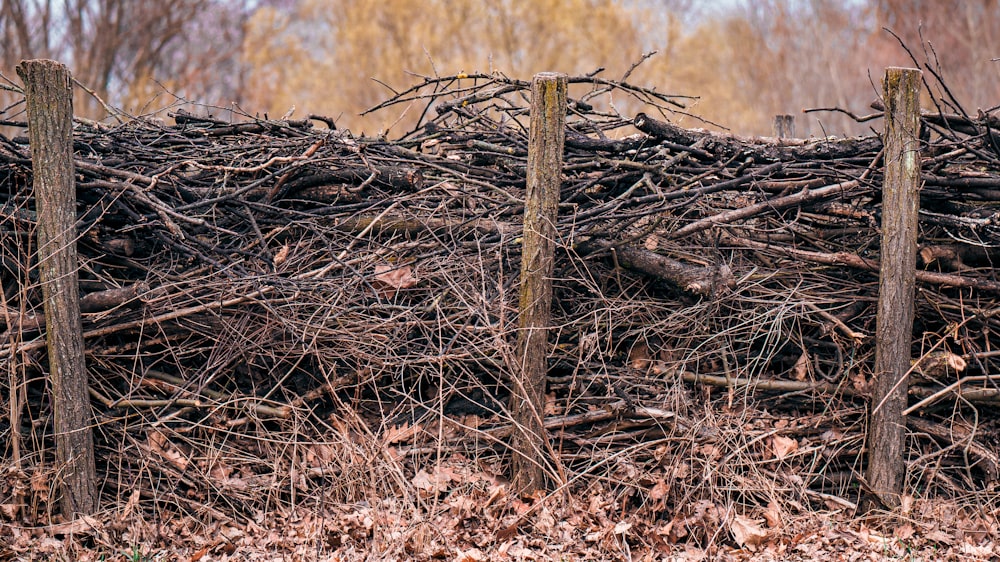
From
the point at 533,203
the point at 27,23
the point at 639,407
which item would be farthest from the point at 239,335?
the point at 27,23

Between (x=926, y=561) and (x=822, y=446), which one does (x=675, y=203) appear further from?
(x=926, y=561)

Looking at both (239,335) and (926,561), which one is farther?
(239,335)

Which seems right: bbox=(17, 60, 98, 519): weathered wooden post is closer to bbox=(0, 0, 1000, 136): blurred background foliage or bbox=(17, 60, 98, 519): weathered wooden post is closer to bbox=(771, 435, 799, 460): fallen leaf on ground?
bbox=(771, 435, 799, 460): fallen leaf on ground

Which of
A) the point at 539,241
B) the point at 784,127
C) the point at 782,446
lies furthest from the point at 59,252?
the point at 784,127

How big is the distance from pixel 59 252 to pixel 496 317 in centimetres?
216

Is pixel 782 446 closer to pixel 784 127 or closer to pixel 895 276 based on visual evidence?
pixel 895 276

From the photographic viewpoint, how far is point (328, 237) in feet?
15.4

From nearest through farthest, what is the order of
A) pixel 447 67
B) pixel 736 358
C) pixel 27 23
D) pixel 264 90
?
1. pixel 736 358
2. pixel 27 23
3. pixel 447 67
4. pixel 264 90

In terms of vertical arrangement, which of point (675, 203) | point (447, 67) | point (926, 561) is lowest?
point (926, 561)

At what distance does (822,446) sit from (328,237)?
2.84 meters

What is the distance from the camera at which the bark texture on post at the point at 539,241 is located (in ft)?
14.1

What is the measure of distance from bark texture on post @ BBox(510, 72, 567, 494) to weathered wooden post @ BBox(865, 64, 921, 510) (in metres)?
1.67

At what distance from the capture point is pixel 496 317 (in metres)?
4.48

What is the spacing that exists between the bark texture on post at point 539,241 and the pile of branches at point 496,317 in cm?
13
